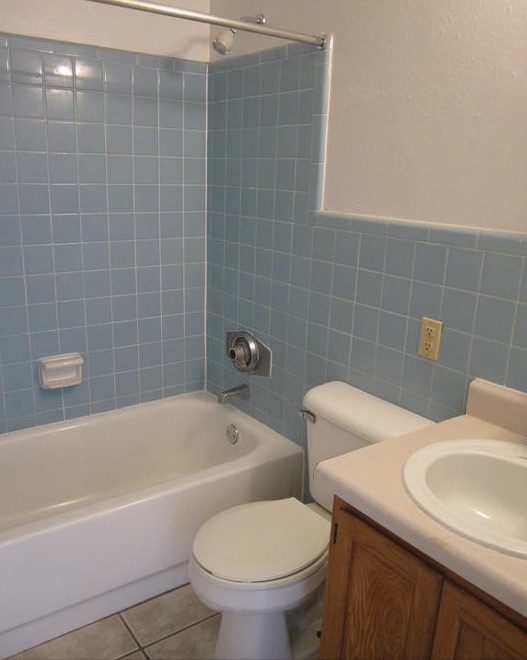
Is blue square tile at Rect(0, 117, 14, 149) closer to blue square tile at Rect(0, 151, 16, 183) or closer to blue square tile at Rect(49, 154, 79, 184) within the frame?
blue square tile at Rect(0, 151, 16, 183)

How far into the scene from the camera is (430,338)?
64.9 inches

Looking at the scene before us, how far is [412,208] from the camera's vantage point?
64.9 inches

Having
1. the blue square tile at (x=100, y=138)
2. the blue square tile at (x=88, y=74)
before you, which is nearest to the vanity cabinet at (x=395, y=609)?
the blue square tile at (x=100, y=138)

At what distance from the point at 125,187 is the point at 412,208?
49.5 inches

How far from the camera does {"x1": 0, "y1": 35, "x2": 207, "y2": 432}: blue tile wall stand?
2119 millimetres

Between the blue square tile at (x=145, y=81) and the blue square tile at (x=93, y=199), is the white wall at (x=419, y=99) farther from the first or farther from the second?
the blue square tile at (x=93, y=199)

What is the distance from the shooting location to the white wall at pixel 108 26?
2006 mm

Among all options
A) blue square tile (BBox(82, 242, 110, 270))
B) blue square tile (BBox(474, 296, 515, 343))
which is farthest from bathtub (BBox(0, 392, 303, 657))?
blue square tile (BBox(474, 296, 515, 343))

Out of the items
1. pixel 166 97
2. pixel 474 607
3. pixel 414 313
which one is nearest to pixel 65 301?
pixel 166 97

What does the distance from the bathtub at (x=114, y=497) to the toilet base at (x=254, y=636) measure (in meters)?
0.40

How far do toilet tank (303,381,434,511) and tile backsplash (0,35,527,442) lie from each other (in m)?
0.06

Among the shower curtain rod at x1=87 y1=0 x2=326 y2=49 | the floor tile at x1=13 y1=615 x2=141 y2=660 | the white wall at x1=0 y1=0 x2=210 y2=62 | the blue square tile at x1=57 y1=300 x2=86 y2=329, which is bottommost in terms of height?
the floor tile at x1=13 y1=615 x2=141 y2=660

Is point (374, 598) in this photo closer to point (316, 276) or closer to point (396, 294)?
point (396, 294)

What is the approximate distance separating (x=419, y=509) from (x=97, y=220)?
1.76 m
